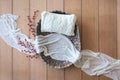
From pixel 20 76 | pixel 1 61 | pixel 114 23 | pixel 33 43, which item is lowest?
pixel 20 76

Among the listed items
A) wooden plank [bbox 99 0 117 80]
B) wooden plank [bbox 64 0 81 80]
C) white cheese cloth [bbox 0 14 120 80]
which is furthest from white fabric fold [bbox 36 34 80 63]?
wooden plank [bbox 99 0 117 80]

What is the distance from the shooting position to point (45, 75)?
1699 millimetres

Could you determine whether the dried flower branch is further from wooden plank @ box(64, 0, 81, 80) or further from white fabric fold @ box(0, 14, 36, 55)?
wooden plank @ box(64, 0, 81, 80)

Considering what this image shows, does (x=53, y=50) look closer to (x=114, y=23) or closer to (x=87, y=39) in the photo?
(x=87, y=39)

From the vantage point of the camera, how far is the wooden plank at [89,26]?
1700mm

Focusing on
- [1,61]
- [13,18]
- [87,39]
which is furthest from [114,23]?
[1,61]

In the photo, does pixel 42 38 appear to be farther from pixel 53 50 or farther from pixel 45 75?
pixel 45 75

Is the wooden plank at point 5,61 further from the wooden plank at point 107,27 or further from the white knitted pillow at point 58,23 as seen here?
the wooden plank at point 107,27

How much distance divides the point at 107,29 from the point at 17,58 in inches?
27.2

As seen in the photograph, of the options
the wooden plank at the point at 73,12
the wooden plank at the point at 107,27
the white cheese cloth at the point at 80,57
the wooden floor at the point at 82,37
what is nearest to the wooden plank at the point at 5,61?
the wooden floor at the point at 82,37

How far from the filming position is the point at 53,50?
169 centimetres

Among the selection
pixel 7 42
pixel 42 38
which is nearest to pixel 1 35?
pixel 7 42

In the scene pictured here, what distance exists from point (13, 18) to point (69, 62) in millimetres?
528

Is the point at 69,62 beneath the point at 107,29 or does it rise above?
beneath
